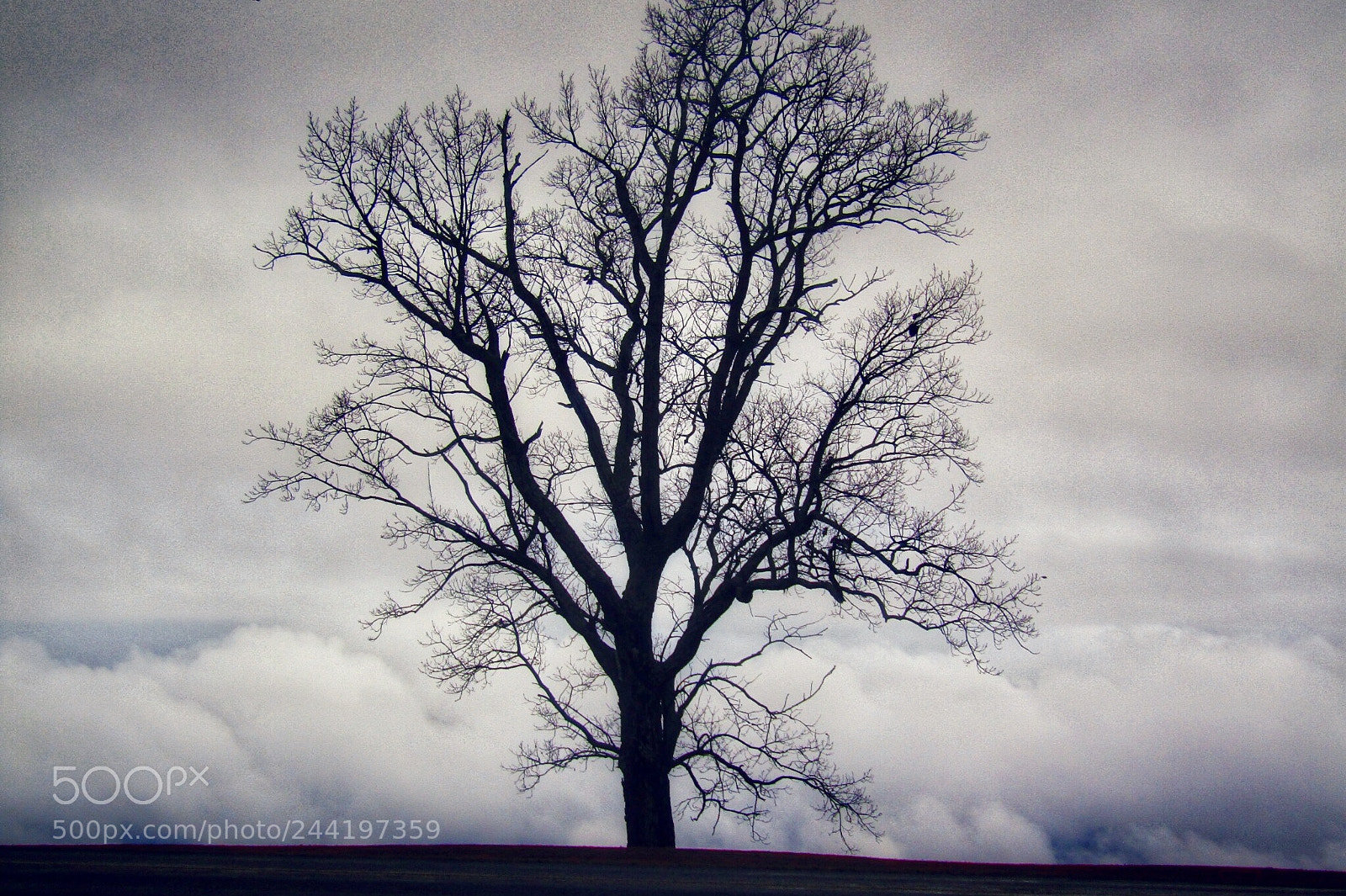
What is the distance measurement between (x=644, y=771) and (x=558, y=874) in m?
4.71

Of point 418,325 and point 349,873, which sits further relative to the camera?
point 418,325

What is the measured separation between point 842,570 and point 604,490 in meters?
3.50

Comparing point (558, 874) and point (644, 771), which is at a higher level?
point (644, 771)

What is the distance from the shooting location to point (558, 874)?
7793 mm

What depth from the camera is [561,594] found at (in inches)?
515

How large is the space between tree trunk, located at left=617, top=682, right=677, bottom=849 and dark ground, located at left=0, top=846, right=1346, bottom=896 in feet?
9.84

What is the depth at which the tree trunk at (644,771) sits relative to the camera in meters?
12.2

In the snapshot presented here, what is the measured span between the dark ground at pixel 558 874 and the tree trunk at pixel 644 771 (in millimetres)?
3000

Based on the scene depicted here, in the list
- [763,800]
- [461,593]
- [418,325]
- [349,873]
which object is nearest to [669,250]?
[418,325]

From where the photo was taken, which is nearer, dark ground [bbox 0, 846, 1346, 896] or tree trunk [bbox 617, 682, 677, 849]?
dark ground [bbox 0, 846, 1346, 896]

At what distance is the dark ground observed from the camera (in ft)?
22.6

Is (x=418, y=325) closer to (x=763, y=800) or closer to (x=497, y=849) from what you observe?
(x=497, y=849)

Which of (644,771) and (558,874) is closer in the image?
(558,874)

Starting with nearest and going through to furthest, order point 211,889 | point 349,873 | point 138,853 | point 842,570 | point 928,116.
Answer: point 211,889 → point 349,873 → point 138,853 → point 842,570 → point 928,116
